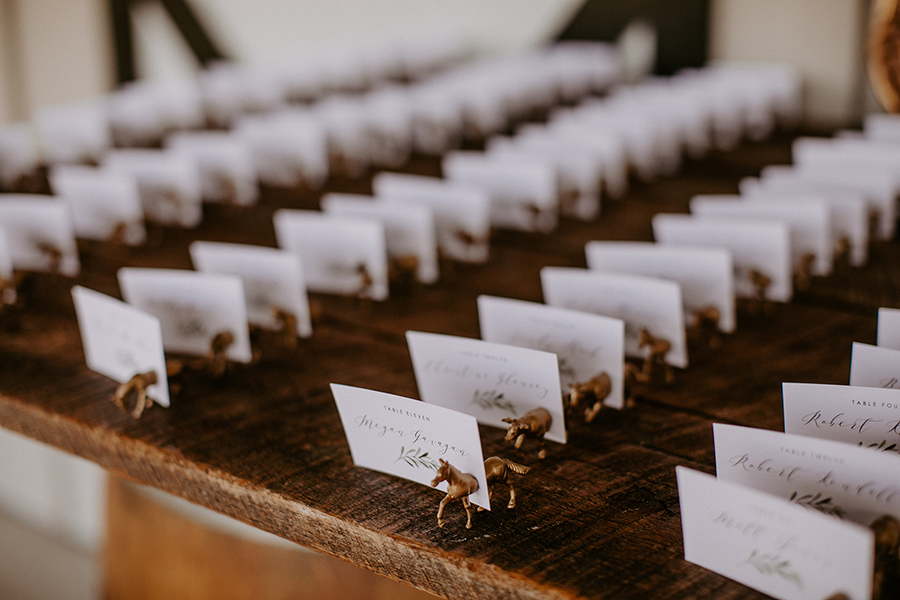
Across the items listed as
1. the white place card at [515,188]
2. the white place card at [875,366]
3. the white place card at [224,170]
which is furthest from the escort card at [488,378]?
the white place card at [224,170]

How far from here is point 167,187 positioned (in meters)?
2.34

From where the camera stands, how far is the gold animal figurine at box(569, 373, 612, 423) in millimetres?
1219

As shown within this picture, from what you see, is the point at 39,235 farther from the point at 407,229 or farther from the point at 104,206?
the point at 407,229

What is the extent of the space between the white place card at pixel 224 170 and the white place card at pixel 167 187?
0.14 metres

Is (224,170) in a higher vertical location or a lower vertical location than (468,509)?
higher

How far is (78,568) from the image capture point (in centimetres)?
287

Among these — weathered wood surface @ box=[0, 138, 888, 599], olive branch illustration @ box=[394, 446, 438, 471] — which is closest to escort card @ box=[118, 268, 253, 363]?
weathered wood surface @ box=[0, 138, 888, 599]

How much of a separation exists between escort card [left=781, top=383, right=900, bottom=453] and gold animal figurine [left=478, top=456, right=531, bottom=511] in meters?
0.32

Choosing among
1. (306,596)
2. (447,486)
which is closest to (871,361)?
(447,486)

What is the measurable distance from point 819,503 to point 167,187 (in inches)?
73.8

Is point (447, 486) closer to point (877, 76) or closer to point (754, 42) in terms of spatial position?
point (877, 76)

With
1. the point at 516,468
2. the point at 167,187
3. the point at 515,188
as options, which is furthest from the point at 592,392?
the point at 167,187

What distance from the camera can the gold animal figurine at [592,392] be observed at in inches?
48.0

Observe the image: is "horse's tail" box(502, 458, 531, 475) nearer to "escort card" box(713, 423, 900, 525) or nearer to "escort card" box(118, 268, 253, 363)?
"escort card" box(713, 423, 900, 525)
